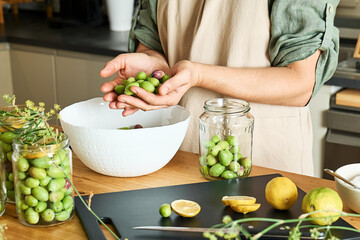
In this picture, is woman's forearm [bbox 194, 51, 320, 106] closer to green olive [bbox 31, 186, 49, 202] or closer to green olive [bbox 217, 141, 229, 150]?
green olive [bbox 217, 141, 229, 150]

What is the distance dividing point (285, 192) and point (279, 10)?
0.56 m

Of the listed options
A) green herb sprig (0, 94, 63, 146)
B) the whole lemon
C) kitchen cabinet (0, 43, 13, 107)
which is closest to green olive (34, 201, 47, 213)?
green herb sprig (0, 94, 63, 146)

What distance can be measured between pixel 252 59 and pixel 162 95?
41 cm

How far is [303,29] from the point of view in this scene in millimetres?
1368

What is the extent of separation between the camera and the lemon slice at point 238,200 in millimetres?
1034

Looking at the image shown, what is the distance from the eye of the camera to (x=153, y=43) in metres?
1.71

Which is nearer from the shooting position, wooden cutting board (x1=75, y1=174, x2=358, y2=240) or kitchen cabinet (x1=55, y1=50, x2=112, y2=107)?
wooden cutting board (x1=75, y1=174, x2=358, y2=240)

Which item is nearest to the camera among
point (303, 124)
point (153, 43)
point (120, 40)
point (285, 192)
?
point (285, 192)

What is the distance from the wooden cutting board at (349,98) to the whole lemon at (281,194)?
1.20m

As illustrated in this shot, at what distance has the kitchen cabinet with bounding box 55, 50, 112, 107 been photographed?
2.75 meters

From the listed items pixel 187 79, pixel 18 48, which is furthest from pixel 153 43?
pixel 18 48

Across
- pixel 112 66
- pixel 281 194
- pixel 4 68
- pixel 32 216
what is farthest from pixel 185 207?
pixel 4 68

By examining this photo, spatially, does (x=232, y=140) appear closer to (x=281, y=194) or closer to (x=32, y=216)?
(x=281, y=194)

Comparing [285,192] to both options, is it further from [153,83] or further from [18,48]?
[18,48]
